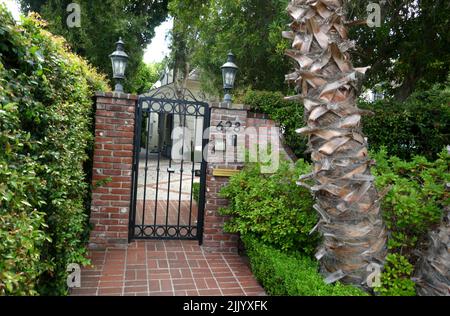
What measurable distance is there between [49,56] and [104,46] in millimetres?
9489

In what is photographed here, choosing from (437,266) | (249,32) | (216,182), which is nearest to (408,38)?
(249,32)

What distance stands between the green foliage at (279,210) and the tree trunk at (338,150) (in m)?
0.71

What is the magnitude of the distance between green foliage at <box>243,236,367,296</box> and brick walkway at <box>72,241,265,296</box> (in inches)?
10.6

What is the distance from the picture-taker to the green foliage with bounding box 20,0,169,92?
1070 centimetres

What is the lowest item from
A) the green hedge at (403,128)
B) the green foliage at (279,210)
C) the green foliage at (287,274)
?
the green foliage at (287,274)

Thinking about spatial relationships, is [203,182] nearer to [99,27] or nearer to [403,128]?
[403,128]

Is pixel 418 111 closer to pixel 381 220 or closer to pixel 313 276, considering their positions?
pixel 381 220

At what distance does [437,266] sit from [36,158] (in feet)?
10.1

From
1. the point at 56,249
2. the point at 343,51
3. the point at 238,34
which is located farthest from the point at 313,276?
the point at 238,34

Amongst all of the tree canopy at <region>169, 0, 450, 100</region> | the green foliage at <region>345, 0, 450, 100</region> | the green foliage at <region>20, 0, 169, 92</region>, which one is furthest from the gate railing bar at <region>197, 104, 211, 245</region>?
the green foliage at <region>20, 0, 169, 92</region>

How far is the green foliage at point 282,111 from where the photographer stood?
17.9 ft

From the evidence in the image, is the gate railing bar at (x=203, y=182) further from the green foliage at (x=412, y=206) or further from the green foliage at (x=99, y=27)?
the green foliage at (x=99, y=27)

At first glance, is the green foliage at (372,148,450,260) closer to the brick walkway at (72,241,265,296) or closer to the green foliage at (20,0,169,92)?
the brick walkway at (72,241,265,296)

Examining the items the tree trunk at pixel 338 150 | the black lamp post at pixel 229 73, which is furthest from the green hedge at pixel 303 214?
the black lamp post at pixel 229 73
